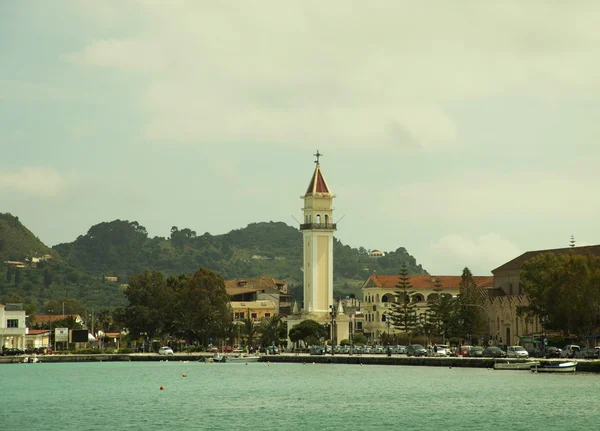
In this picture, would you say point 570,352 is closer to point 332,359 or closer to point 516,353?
point 516,353

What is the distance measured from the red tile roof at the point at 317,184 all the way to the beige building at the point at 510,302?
2742 centimetres

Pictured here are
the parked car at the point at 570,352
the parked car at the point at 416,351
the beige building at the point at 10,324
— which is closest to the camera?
the parked car at the point at 570,352

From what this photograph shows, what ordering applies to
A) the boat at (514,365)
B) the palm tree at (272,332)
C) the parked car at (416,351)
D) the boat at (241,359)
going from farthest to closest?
1. the palm tree at (272,332)
2. the boat at (241,359)
3. the parked car at (416,351)
4. the boat at (514,365)

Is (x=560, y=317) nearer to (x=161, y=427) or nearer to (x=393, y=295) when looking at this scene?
(x=161, y=427)

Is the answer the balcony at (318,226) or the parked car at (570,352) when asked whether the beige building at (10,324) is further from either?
the parked car at (570,352)

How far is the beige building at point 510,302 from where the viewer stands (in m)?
140

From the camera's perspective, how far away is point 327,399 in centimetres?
7612

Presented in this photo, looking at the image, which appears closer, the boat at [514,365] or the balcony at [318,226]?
the boat at [514,365]

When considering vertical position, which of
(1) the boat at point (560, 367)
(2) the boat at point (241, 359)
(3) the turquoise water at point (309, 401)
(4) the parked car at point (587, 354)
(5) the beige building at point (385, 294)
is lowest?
(3) the turquoise water at point (309, 401)

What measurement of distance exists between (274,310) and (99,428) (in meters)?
136

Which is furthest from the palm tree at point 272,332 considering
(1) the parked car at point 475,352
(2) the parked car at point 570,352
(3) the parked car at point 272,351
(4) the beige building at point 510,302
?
(2) the parked car at point 570,352

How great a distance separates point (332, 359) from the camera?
123 meters

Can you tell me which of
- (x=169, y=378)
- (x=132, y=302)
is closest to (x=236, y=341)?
(x=132, y=302)

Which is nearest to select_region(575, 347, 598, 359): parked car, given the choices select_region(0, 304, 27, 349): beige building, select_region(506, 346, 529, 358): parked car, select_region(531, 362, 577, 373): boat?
select_region(506, 346, 529, 358): parked car
